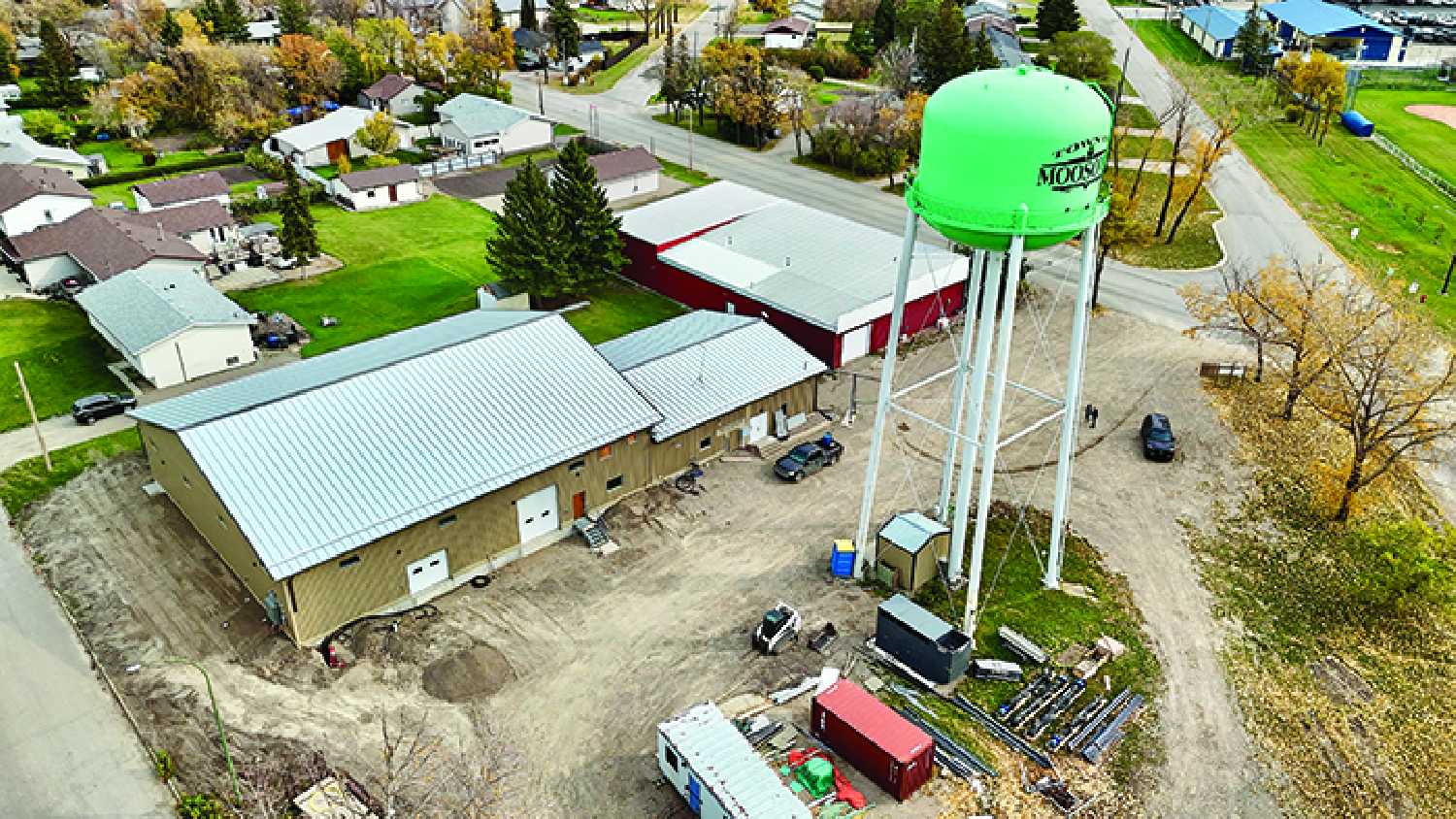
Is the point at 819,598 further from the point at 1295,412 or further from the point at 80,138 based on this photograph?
the point at 80,138

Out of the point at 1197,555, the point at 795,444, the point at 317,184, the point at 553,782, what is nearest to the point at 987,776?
the point at 553,782

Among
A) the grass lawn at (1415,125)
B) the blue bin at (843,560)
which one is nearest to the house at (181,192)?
the blue bin at (843,560)

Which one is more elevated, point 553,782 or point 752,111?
point 752,111

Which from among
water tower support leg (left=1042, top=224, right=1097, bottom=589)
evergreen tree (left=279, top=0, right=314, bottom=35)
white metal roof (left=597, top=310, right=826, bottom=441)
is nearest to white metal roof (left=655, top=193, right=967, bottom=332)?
white metal roof (left=597, top=310, right=826, bottom=441)

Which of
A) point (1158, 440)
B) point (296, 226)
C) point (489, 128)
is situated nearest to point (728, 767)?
point (1158, 440)

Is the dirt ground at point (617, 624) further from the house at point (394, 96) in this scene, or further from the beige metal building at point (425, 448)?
the house at point (394, 96)

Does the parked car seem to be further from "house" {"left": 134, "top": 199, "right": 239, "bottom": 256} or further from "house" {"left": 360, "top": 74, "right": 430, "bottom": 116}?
"house" {"left": 360, "top": 74, "right": 430, "bottom": 116}
